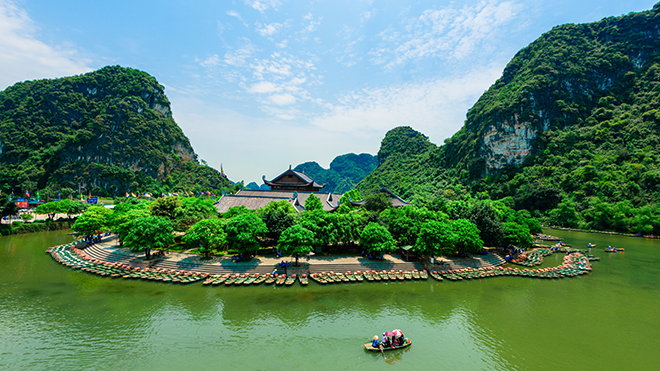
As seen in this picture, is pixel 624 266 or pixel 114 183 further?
pixel 114 183

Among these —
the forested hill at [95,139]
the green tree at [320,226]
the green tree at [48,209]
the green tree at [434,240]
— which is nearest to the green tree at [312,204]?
the green tree at [320,226]

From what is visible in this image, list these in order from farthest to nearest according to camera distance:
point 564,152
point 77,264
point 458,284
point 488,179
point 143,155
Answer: point 143,155 < point 488,179 < point 564,152 < point 77,264 < point 458,284

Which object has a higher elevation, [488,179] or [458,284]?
[488,179]

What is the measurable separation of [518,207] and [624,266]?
155 feet

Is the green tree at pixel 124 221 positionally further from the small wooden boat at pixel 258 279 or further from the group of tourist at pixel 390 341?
the group of tourist at pixel 390 341

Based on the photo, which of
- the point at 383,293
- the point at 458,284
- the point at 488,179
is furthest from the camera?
the point at 488,179

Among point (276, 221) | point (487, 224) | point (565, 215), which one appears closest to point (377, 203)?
point (487, 224)

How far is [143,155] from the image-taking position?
378 ft

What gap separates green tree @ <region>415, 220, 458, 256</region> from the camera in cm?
2855

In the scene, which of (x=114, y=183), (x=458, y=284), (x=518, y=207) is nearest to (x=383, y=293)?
(x=458, y=284)

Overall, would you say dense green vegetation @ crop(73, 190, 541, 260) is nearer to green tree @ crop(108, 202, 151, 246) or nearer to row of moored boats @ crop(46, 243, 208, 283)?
green tree @ crop(108, 202, 151, 246)

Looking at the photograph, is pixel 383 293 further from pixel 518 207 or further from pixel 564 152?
pixel 564 152

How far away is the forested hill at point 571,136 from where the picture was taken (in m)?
62.2

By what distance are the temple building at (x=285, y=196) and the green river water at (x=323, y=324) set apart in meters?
17.7
